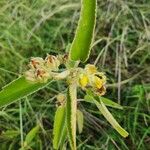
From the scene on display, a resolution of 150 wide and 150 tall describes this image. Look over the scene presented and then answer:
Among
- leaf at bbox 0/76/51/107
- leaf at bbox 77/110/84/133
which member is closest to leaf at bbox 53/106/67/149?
leaf at bbox 0/76/51/107

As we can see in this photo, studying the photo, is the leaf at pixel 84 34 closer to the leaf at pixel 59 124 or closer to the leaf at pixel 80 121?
the leaf at pixel 59 124

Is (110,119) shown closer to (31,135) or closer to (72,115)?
(72,115)

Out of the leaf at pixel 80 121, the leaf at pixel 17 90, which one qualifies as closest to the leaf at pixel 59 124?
the leaf at pixel 17 90

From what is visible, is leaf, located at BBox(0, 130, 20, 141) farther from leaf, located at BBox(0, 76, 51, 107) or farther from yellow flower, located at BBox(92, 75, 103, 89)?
yellow flower, located at BBox(92, 75, 103, 89)

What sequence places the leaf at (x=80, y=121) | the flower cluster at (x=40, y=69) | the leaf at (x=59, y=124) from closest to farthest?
1. the flower cluster at (x=40, y=69)
2. the leaf at (x=59, y=124)
3. the leaf at (x=80, y=121)

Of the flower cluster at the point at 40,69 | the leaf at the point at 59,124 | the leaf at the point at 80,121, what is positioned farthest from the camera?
the leaf at the point at 80,121

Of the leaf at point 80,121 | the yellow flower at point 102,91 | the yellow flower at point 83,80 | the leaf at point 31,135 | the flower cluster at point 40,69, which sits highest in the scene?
the flower cluster at point 40,69

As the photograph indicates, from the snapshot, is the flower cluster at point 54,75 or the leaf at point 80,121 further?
the leaf at point 80,121

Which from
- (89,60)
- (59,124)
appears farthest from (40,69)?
(89,60)
